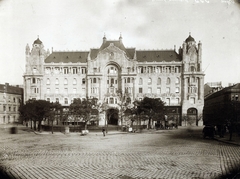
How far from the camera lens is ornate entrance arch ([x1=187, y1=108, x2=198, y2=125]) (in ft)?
237

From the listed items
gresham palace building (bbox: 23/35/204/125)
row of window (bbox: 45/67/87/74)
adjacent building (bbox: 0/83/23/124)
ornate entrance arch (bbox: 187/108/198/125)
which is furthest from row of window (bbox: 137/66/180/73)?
adjacent building (bbox: 0/83/23/124)

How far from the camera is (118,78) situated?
251ft

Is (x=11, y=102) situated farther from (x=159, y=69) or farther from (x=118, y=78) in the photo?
(x=159, y=69)

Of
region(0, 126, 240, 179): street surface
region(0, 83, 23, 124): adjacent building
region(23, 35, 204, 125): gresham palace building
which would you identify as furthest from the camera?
region(23, 35, 204, 125): gresham palace building

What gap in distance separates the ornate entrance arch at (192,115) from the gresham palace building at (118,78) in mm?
271

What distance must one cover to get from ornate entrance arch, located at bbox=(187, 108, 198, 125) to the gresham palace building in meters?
0.27

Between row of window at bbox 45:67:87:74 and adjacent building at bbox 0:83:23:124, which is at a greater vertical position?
row of window at bbox 45:67:87:74

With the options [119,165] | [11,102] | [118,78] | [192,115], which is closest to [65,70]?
[118,78]

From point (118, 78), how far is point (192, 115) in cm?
2312

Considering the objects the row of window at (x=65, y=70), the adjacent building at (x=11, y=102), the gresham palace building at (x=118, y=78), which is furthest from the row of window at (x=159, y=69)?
the adjacent building at (x=11, y=102)

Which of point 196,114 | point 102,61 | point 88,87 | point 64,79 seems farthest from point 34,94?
point 196,114

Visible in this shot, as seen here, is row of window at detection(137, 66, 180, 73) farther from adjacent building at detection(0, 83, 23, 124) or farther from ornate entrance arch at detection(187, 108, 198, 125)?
adjacent building at detection(0, 83, 23, 124)

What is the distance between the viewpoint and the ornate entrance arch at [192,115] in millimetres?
72375

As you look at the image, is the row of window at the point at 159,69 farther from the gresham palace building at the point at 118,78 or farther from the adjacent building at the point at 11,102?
the adjacent building at the point at 11,102
